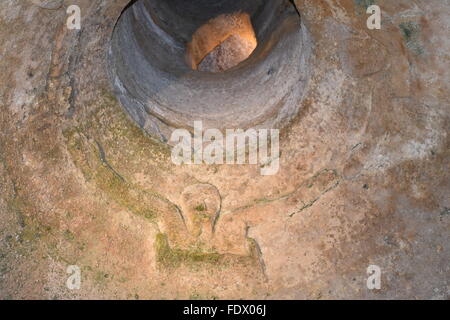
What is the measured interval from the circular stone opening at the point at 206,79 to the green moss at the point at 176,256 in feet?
2.56

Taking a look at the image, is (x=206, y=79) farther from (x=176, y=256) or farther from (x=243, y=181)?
(x=176, y=256)

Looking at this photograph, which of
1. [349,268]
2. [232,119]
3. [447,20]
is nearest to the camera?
[447,20]

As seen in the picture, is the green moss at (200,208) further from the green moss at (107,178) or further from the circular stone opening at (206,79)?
the circular stone opening at (206,79)

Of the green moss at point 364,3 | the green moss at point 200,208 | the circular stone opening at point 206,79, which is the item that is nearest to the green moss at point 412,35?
the green moss at point 364,3

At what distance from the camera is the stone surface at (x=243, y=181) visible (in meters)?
3.63

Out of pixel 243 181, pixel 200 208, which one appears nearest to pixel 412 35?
pixel 243 181

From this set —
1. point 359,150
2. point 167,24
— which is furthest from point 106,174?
point 167,24

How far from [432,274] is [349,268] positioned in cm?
57

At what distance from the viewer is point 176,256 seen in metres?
3.87

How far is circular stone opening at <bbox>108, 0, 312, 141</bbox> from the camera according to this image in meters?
3.91

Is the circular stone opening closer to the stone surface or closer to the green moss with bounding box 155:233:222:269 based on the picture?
the stone surface

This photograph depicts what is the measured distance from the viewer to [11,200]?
376cm

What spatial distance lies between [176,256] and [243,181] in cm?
73
